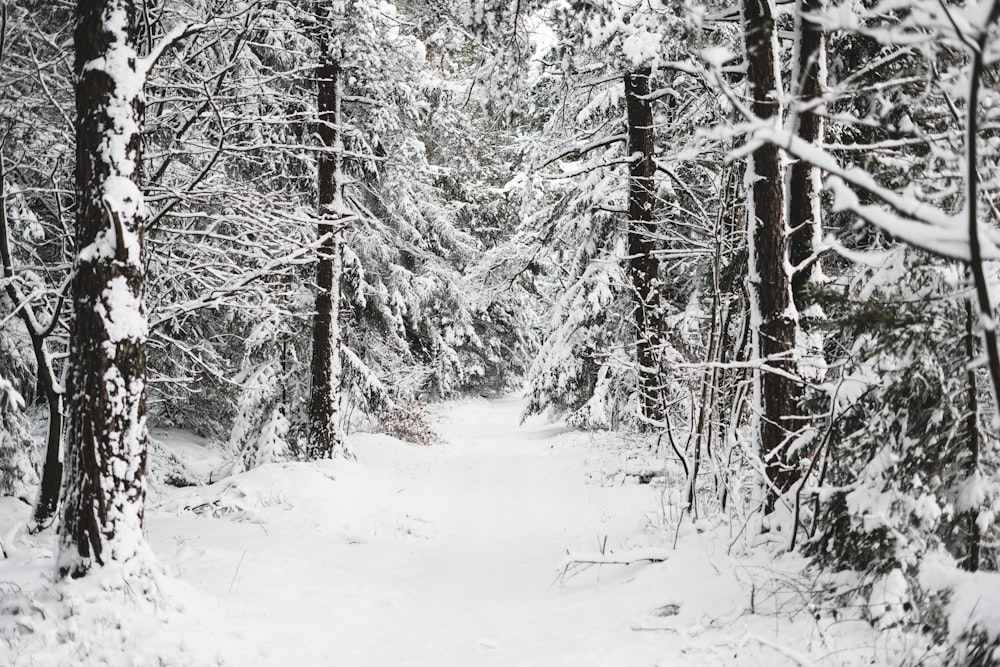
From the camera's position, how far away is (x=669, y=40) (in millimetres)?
7023

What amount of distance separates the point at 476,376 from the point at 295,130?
21.5 metres

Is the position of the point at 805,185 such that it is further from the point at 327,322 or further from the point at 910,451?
the point at 327,322

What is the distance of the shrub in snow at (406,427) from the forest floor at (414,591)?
6.20 m

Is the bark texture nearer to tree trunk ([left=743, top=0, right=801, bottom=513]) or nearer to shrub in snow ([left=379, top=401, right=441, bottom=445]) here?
tree trunk ([left=743, top=0, right=801, bottom=513])

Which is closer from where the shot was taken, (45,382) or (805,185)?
(805,185)

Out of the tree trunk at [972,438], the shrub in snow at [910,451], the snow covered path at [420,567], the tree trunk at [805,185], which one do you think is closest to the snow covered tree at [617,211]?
the tree trunk at [805,185]

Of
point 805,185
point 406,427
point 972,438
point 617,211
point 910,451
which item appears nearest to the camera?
point 972,438

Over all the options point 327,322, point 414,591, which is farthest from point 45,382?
point 327,322

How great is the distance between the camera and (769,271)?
5.08m

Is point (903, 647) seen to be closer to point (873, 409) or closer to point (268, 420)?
point (873, 409)

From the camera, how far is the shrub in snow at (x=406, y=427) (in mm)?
16094

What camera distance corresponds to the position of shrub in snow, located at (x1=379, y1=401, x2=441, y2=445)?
52.8 ft

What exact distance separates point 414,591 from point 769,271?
4399 millimetres

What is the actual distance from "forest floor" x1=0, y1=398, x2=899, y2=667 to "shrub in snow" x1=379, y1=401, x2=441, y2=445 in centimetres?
620
